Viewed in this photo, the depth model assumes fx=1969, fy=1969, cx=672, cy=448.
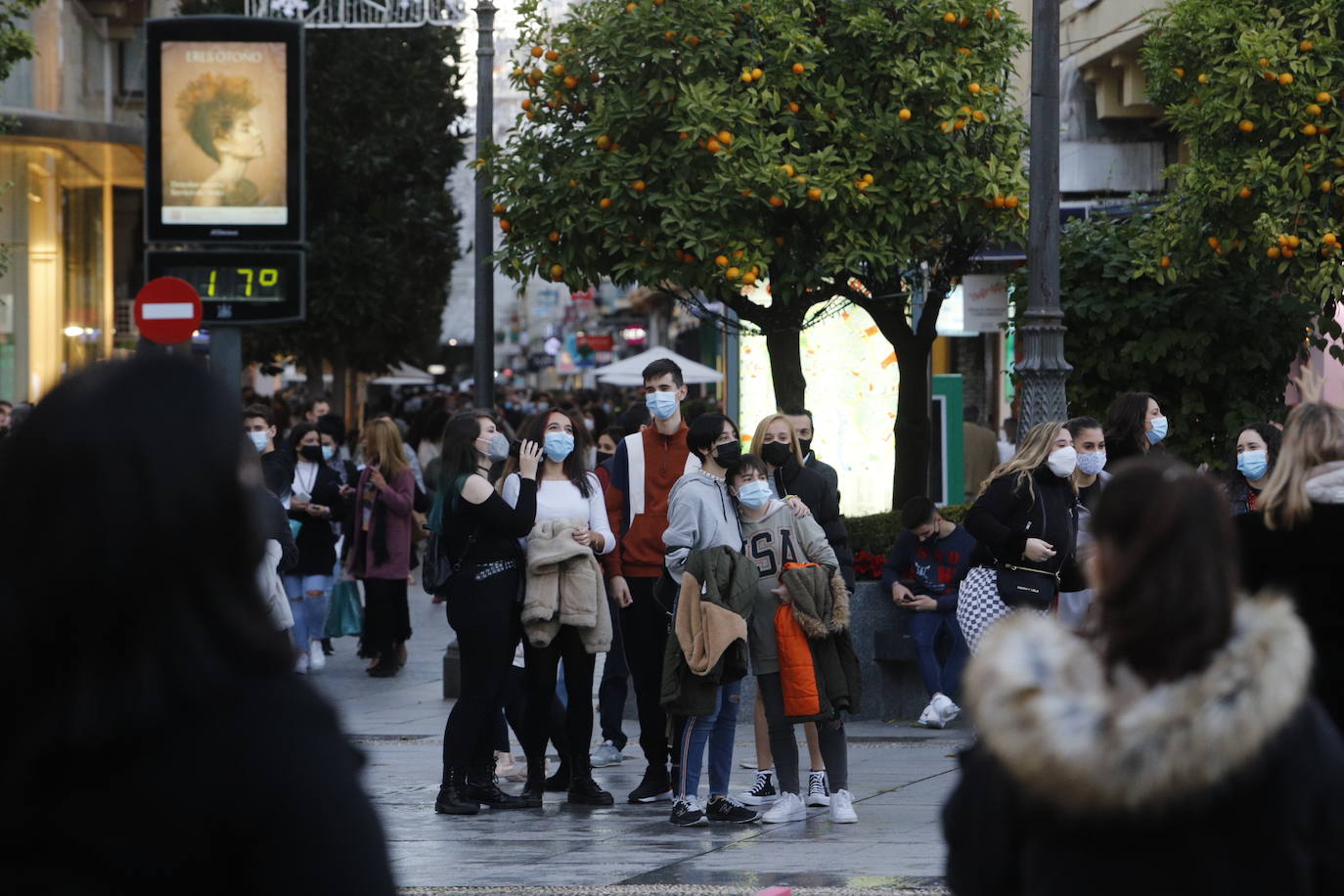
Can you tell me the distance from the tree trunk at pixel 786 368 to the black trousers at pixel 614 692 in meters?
3.75

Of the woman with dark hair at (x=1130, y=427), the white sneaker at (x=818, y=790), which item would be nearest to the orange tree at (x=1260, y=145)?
the woman with dark hair at (x=1130, y=427)

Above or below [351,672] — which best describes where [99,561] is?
above

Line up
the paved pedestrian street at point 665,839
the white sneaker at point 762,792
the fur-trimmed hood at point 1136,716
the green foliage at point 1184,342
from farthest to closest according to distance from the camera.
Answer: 1. the green foliage at point 1184,342
2. the white sneaker at point 762,792
3. the paved pedestrian street at point 665,839
4. the fur-trimmed hood at point 1136,716

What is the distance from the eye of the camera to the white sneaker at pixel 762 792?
8.95 meters

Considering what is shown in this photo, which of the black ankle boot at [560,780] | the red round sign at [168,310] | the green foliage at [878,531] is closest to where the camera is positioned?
the black ankle boot at [560,780]

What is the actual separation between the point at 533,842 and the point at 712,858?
34.7 inches

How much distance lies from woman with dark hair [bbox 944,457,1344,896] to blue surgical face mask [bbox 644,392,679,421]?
675 centimetres

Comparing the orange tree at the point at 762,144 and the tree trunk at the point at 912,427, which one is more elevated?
the orange tree at the point at 762,144

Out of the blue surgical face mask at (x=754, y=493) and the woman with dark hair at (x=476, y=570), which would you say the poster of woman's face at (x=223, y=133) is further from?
the blue surgical face mask at (x=754, y=493)

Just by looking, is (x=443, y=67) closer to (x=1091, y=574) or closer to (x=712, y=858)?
(x=712, y=858)

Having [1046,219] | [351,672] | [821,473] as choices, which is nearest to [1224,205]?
[1046,219]

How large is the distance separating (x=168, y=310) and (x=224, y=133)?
1.54 metres

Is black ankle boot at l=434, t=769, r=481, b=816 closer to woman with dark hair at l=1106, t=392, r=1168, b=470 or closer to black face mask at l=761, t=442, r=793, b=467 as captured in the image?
black face mask at l=761, t=442, r=793, b=467

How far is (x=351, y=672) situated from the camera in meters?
14.8
